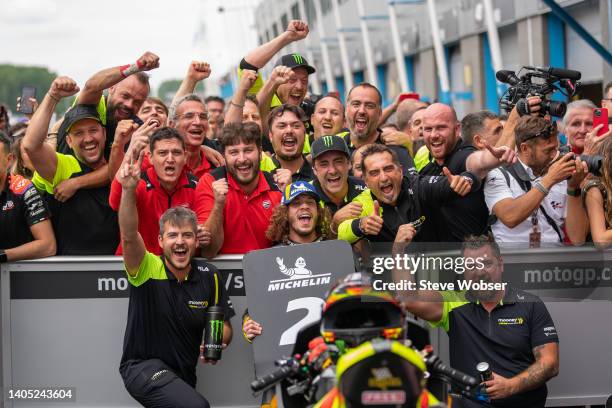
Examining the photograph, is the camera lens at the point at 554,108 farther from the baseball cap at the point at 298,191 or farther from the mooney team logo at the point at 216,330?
the mooney team logo at the point at 216,330

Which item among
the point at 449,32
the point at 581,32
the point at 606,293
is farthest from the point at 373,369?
the point at 449,32

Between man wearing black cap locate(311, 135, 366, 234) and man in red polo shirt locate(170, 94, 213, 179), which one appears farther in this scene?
man in red polo shirt locate(170, 94, 213, 179)

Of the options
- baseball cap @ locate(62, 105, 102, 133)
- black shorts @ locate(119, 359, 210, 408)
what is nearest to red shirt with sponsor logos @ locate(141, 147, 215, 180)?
baseball cap @ locate(62, 105, 102, 133)

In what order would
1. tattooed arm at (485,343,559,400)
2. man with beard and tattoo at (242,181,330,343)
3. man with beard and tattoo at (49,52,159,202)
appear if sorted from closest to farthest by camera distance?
tattooed arm at (485,343,559,400) < man with beard and tattoo at (242,181,330,343) < man with beard and tattoo at (49,52,159,202)

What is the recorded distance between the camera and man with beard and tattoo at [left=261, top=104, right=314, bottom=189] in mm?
8703

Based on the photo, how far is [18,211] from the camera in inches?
303

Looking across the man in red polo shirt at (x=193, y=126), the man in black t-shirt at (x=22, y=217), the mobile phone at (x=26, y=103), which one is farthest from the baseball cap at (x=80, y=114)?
the mobile phone at (x=26, y=103)

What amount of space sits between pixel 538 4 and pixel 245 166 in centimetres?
1871

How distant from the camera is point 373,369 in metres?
4.46

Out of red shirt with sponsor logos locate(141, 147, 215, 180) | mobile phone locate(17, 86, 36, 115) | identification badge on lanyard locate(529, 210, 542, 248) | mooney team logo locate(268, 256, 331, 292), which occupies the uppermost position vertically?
mobile phone locate(17, 86, 36, 115)

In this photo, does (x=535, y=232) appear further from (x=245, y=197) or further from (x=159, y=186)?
(x=159, y=186)

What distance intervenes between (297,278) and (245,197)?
45.9 inches

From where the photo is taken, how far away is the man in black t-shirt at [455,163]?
7.31m

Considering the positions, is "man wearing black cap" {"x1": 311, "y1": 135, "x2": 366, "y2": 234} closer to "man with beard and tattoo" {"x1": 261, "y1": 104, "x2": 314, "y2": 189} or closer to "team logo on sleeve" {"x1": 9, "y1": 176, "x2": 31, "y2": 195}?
"man with beard and tattoo" {"x1": 261, "y1": 104, "x2": 314, "y2": 189}
